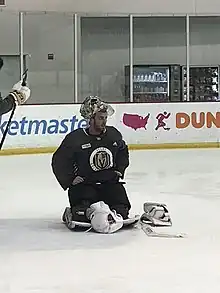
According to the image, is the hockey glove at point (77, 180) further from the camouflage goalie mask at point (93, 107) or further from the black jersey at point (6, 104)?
the black jersey at point (6, 104)

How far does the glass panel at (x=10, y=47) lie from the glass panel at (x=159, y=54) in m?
2.02

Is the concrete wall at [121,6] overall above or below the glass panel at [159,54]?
above

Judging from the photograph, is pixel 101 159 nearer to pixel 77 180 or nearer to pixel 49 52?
pixel 77 180

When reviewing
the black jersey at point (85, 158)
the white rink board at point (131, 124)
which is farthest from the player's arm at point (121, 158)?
the white rink board at point (131, 124)

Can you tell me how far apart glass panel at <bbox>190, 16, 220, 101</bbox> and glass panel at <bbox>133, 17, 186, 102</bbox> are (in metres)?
0.32

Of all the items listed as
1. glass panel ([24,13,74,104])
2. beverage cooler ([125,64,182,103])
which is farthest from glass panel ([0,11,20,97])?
beverage cooler ([125,64,182,103])

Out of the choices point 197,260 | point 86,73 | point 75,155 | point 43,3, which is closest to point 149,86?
point 86,73

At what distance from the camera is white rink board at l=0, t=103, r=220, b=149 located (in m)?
9.50

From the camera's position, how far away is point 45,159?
29.4 feet

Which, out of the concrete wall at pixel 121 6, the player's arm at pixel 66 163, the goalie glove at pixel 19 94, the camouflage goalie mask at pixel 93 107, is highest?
the concrete wall at pixel 121 6

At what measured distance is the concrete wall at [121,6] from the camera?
12.7 metres

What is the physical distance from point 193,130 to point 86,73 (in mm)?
2868

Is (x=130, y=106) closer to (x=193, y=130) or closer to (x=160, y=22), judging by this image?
(x=193, y=130)

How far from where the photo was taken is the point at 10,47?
12.2 m
